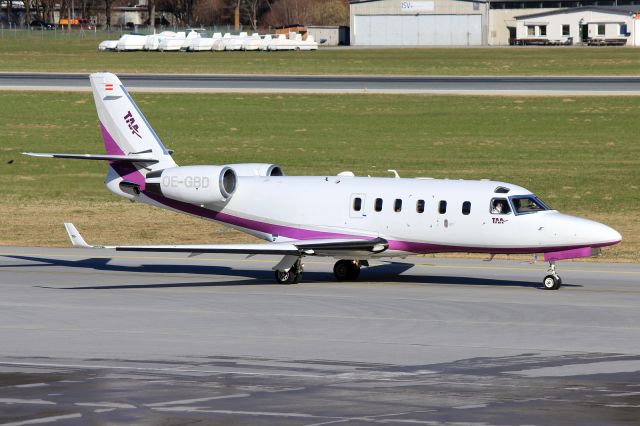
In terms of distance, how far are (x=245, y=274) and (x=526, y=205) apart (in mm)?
8868

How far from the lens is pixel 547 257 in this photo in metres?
33.8

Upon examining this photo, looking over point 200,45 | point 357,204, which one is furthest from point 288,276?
point 200,45

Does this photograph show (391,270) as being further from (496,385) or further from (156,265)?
(496,385)

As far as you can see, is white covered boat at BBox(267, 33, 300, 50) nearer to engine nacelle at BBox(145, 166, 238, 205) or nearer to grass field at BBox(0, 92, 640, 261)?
grass field at BBox(0, 92, 640, 261)

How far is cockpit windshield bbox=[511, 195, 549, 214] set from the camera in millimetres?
33750

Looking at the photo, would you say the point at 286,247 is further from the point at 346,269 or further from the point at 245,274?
the point at 245,274

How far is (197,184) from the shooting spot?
3606 cm

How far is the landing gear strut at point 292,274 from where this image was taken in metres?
35.3

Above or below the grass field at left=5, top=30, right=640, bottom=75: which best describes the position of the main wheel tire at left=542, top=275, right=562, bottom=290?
below

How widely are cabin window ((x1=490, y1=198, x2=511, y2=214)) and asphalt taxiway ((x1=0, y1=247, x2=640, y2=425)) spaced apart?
212cm

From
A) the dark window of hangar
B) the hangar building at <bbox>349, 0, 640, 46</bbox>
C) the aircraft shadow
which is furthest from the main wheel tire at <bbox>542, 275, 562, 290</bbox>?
the dark window of hangar

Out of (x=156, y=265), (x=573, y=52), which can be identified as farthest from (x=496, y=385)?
(x=573, y=52)

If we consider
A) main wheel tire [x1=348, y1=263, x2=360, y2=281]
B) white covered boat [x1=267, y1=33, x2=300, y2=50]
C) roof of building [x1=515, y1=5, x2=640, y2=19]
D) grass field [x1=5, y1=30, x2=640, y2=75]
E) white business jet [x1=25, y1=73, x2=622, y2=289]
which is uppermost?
roof of building [x1=515, y1=5, x2=640, y2=19]

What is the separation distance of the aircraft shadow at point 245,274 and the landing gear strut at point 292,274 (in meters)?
0.54
